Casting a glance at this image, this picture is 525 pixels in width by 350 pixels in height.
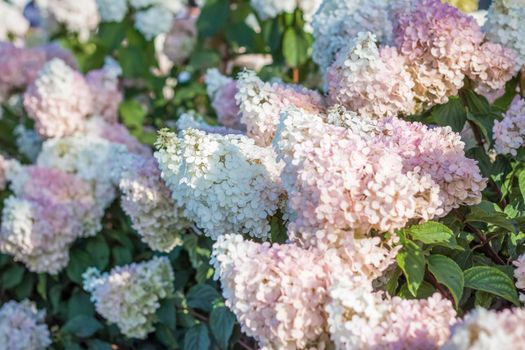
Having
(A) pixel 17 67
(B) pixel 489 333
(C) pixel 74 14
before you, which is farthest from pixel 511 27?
(C) pixel 74 14

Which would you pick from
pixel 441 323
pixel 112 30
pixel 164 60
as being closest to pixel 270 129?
pixel 441 323

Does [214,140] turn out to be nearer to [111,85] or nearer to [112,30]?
[111,85]

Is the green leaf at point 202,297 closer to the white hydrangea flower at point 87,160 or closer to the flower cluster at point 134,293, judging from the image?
the flower cluster at point 134,293

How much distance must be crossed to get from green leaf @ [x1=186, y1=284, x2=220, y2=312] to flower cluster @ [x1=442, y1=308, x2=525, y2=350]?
1.20 meters

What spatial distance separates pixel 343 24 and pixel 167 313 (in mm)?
958

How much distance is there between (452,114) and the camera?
1.81 meters

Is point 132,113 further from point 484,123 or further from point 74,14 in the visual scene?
point 484,123

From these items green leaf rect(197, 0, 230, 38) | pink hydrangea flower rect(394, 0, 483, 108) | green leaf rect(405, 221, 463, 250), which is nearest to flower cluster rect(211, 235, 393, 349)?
green leaf rect(405, 221, 463, 250)

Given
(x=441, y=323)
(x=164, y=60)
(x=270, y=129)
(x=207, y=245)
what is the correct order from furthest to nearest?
(x=164, y=60) < (x=207, y=245) < (x=270, y=129) < (x=441, y=323)

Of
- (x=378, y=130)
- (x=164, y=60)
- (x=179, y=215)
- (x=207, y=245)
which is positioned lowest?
(x=164, y=60)

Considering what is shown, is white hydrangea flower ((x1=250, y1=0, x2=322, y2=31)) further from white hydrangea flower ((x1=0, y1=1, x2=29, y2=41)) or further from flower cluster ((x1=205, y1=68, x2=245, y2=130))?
white hydrangea flower ((x1=0, y1=1, x2=29, y2=41))

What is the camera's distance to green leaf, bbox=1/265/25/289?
9.22 feet

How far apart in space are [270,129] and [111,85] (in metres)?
1.62

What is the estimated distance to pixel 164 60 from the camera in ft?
14.6
